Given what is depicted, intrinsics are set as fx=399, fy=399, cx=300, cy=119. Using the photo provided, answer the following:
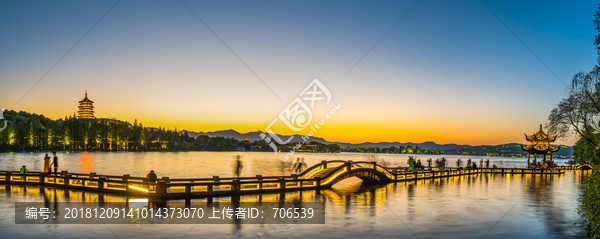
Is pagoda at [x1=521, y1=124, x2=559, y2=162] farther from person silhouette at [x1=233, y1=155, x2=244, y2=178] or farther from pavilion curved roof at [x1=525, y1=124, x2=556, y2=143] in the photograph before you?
person silhouette at [x1=233, y1=155, x2=244, y2=178]

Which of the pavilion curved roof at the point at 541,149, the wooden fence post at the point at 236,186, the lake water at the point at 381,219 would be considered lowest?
the lake water at the point at 381,219

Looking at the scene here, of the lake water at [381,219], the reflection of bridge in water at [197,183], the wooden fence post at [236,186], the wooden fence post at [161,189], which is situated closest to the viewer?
the lake water at [381,219]

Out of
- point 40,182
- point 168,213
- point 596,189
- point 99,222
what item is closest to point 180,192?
point 168,213

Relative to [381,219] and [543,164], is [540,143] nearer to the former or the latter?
[543,164]

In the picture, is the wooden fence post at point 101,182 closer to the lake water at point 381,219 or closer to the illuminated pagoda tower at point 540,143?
the lake water at point 381,219

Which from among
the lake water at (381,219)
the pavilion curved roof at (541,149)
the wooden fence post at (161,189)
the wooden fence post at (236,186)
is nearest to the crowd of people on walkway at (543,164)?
the pavilion curved roof at (541,149)

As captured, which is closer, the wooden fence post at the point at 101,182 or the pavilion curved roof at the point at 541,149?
the wooden fence post at the point at 101,182

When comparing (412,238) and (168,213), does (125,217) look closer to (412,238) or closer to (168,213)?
(168,213)

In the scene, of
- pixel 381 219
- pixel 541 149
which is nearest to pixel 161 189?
pixel 381 219

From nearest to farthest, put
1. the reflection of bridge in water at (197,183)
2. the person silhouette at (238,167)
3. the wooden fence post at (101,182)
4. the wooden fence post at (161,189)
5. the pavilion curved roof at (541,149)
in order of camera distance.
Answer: the wooden fence post at (161,189) → the reflection of bridge in water at (197,183) → the wooden fence post at (101,182) → the person silhouette at (238,167) → the pavilion curved roof at (541,149)

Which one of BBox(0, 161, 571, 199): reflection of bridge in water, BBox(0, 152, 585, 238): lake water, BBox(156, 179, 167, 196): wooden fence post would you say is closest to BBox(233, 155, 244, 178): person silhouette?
BBox(0, 161, 571, 199): reflection of bridge in water

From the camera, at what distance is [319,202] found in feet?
75.2

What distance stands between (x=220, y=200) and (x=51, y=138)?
176178 millimetres

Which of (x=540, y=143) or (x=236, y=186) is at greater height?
(x=540, y=143)
